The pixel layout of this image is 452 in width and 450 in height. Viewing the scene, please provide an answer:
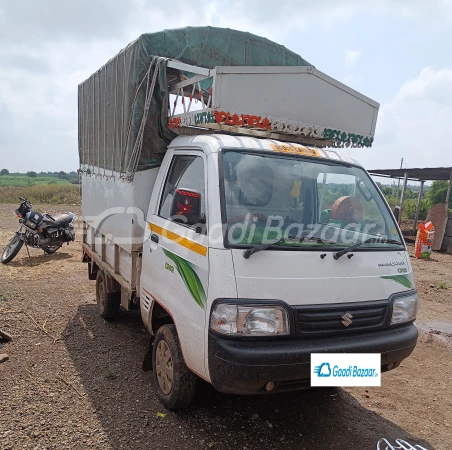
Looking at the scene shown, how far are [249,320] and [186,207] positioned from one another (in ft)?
3.50

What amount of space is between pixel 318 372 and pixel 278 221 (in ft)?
3.50

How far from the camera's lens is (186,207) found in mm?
3070

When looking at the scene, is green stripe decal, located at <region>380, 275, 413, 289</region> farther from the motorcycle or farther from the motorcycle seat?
the motorcycle seat

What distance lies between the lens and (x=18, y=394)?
3.33 metres

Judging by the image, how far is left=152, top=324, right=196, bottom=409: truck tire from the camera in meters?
2.95

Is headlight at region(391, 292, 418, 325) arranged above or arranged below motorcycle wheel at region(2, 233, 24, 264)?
above

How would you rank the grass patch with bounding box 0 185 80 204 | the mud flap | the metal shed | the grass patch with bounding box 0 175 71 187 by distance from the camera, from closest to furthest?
the mud flap, the metal shed, the grass patch with bounding box 0 185 80 204, the grass patch with bounding box 0 175 71 187

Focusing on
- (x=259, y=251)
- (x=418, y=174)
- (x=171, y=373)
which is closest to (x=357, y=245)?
(x=259, y=251)

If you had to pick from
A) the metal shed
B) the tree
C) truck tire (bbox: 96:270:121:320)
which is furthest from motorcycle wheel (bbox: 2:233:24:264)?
the tree

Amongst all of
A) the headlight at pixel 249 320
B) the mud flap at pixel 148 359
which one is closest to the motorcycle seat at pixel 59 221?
the mud flap at pixel 148 359

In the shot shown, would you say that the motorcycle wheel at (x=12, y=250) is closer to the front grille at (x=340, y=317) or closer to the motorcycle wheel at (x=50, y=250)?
the motorcycle wheel at (x=50, y=250)

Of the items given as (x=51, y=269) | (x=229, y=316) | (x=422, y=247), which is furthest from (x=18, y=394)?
(x=422, y=247)

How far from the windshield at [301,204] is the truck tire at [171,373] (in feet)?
3.38

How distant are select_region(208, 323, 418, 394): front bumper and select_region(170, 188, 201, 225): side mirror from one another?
91 cm
